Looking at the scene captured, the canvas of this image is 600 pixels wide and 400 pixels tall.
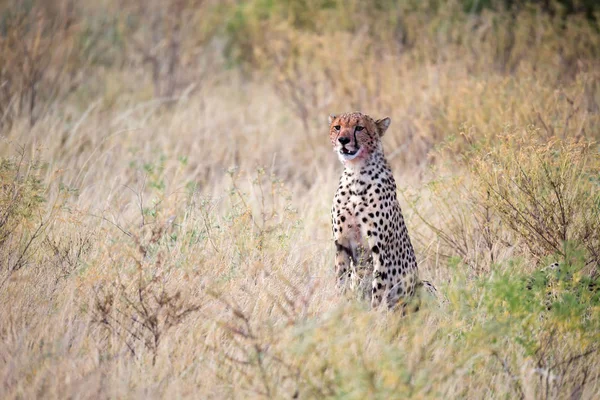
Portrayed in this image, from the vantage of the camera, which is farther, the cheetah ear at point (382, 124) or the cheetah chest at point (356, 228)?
the cheetah ear at point (382, 124)

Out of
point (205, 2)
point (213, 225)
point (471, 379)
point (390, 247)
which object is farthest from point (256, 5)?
point (471, 379)

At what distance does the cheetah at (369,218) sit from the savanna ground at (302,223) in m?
0.19

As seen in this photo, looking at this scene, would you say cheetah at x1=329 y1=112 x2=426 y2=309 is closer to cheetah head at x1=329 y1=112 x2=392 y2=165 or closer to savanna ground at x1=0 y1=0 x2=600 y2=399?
cheetah head at x1=329 y1=112 x2=392 y2=165

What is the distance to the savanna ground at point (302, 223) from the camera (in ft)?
9.65

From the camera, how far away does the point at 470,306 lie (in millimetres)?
3426

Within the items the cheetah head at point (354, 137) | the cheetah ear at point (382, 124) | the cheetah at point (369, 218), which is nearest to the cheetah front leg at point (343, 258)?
the cheetah at point (369, 218)

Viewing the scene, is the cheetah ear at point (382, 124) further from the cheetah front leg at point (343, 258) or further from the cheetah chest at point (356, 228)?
the cheetah front leg at point (343, 258)

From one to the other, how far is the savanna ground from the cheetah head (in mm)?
625

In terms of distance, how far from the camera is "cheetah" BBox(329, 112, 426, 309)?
3.71 m

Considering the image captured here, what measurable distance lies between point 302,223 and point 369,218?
1.20 meters

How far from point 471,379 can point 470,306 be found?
429mm

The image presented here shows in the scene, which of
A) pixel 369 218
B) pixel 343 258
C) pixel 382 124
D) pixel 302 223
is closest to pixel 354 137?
pixel 382 124

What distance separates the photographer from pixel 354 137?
12.3ft

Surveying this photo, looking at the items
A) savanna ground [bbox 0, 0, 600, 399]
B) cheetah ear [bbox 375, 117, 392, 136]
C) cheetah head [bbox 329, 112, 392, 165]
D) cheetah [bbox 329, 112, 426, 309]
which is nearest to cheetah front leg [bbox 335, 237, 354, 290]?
cheetah [bbox 329, 112, 426, 309]
